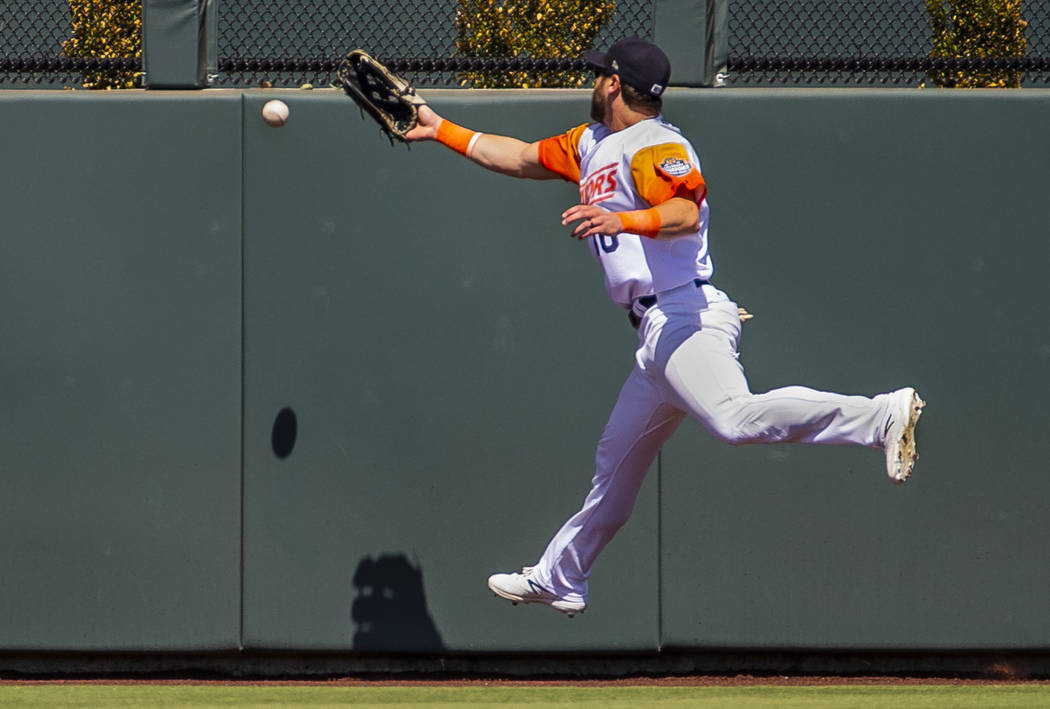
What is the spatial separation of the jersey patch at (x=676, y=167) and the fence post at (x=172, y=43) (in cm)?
229

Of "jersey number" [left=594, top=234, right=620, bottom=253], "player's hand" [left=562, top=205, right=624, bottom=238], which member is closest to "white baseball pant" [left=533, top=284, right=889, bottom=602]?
"jersey number" [left=594, top=234, right=620, bottom=253]

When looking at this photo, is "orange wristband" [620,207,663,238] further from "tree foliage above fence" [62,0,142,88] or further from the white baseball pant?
"tree foliage above fence" [62,0,142,88]

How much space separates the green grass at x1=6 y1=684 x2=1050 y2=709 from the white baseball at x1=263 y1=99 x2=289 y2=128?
7.65 ft

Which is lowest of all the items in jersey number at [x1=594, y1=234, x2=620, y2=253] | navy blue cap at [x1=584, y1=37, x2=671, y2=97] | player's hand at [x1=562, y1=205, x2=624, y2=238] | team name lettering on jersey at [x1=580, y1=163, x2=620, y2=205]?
jersey number at [x1=594, y1=234, x2=620, y2=253]

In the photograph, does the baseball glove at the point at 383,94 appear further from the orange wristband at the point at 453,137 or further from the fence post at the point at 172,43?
the fence post at the point at 172,43

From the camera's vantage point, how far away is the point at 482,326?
533 cm

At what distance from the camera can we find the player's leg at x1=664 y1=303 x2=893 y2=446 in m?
4.00

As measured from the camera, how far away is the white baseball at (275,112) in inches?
205

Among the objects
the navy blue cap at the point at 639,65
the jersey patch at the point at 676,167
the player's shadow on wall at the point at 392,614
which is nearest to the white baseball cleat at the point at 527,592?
the player's shadow on wall at the point at 392,614

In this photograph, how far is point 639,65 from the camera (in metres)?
4.38

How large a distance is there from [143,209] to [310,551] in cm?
158

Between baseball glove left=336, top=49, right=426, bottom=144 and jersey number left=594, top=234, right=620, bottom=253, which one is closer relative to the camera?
jersey number left=594, top=234, right=620, bottom=253

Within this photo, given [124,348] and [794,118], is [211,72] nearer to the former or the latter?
[124,348]

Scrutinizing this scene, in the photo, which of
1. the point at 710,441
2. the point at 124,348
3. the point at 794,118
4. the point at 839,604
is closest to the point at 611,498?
the point at 710,441
